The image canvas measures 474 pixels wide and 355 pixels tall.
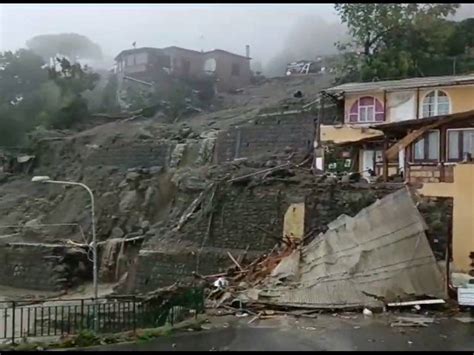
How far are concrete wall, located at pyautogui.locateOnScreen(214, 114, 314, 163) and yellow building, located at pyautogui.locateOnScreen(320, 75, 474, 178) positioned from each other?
2.45 meters

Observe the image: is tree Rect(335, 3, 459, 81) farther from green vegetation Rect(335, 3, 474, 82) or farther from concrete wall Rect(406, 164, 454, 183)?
concrete wall Rect(406, 164, 454, 183)

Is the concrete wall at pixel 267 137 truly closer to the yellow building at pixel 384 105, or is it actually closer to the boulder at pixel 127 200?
the yellow building at pixel 384 105

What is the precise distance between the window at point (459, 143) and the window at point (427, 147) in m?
0.39

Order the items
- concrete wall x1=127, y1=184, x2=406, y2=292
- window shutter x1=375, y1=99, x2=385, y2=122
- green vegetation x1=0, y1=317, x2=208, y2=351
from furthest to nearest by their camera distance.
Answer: window shutter x1=375, y1=99, x2=385, y2=122 → concrete wall x1=127, y1=184, x2=406, y2=292 → green vegetation x1=0, y1=317, x2=208, y2=351

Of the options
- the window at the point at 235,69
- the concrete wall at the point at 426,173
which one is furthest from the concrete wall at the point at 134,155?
the window at the point at 235,69

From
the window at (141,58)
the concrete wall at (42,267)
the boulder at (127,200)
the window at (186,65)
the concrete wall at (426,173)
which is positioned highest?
the window at (141,58)

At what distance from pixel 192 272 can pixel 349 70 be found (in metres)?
19.6

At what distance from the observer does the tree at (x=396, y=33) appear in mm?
Answer: 36031

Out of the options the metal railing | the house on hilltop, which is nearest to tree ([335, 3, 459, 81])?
the house on hilltop

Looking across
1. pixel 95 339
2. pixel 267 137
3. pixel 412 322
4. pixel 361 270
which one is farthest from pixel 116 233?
pixel 95 339

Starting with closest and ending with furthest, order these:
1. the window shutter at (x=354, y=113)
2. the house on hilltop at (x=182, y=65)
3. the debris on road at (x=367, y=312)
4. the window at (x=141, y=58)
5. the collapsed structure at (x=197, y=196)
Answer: the debris on road at (x=367, y=312) → the collapsed structure at (x=197, y=196) → the window shutter at (x=354, y=113) → the house on hilltop at (x=182, y=65) → the window at (x=141, y=58)

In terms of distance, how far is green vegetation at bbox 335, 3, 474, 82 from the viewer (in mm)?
36031

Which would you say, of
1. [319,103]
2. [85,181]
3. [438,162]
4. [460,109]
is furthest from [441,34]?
[85,181]

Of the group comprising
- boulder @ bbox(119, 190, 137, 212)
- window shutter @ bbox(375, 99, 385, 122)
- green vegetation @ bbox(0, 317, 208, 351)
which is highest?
window shutter @ bbox(375, 99, 385, 122)
